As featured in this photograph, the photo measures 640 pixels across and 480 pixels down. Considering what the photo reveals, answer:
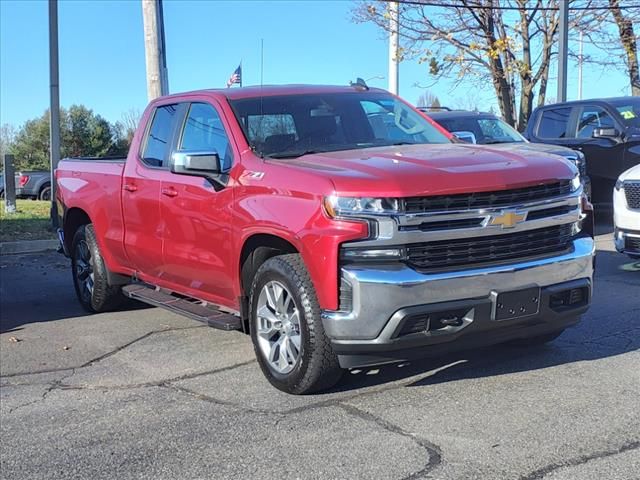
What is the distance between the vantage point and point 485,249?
14.3ft

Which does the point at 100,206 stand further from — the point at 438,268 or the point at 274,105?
the point at 438,268

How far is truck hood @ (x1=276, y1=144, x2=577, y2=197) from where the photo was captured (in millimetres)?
4172

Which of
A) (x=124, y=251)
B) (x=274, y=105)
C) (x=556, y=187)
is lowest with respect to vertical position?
(x=124, y=251)

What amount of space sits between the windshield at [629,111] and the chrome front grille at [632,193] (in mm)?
3679

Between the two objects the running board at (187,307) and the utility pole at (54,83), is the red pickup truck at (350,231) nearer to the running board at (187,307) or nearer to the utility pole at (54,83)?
the running board at (187,307)

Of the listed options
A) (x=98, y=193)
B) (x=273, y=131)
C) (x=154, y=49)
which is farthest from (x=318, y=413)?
(x=154, y=49)

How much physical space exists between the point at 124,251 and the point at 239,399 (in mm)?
2422

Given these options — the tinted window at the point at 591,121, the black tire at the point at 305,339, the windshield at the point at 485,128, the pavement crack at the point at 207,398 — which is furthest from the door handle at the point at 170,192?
the tinted window at the point at 591,121

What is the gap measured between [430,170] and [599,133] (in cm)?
738

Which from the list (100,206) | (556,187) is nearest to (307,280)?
(556,187)

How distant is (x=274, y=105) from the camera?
5.64 metres

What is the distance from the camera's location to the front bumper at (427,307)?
408cm

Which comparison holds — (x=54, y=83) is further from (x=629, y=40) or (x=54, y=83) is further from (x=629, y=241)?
(x=629, y=40)

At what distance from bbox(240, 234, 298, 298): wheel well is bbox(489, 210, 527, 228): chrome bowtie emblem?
123 centimetres
